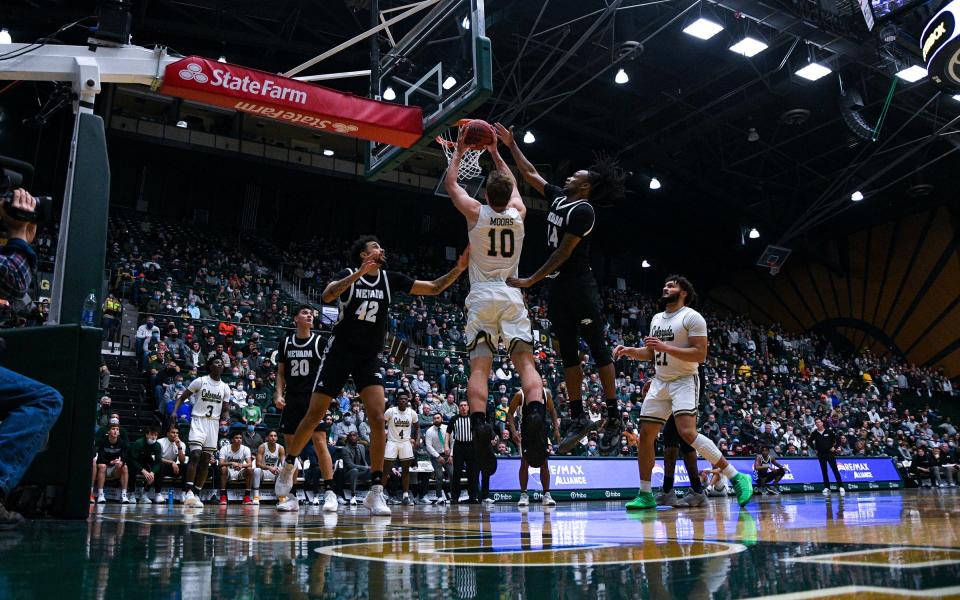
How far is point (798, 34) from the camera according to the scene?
1641cm

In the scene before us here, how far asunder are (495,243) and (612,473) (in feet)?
34.1

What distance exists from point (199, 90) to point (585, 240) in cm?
419

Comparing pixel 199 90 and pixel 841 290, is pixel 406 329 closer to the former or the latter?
pixel 199 90

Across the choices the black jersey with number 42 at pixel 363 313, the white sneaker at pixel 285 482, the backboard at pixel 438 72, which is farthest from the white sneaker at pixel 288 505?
the backboard at pixel 438 72

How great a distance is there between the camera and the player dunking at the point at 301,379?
6.57 metres

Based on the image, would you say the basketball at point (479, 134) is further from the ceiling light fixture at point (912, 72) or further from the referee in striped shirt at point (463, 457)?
A: the ceiling light fixture at point (912, 72)

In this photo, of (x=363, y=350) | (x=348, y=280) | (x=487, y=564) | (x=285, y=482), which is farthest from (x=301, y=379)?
(x=487, y=564)

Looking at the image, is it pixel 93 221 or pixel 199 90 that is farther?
pixel 199 90

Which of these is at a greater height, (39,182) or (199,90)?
(39,182)

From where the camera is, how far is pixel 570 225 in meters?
4.95

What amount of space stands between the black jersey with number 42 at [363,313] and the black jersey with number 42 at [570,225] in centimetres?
117

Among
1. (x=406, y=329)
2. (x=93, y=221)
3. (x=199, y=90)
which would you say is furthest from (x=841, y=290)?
(x=93, y=221)

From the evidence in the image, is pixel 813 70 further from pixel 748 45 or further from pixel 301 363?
pixel 301 363

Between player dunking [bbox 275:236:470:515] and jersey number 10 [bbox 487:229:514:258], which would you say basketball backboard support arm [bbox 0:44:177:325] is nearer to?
player dunking [bbox 275:236:470:515]
